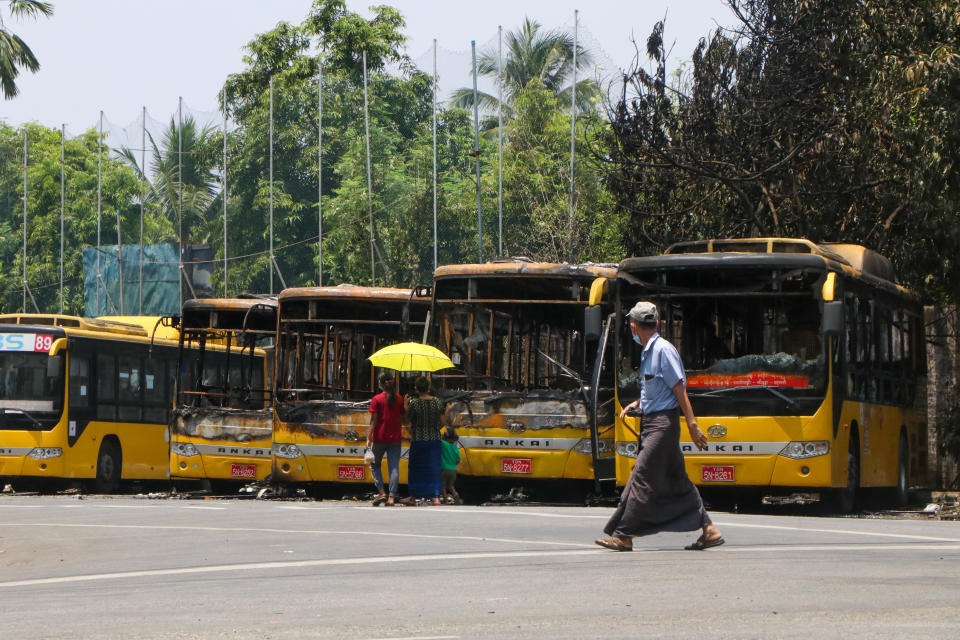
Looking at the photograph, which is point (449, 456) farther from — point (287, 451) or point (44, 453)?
point (44, 453)

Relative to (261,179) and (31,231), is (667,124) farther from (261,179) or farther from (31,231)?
(31,231)

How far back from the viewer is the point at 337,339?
73.0 feet

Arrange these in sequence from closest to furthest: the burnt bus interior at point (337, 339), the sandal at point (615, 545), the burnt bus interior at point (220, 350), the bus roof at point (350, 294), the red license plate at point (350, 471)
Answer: the sandal at point (615, 545), the red license plate at point (350, 471), the burnt bus interior at point (337, 339), the bus roof at point (350, 294), the burnt bus interior at point (220, 350)

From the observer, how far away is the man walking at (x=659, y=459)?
11.2 metres

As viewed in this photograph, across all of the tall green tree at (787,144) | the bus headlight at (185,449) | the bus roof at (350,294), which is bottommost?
the bus headlight at (185,449)

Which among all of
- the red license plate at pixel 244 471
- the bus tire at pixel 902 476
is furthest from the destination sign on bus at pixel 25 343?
the bus tire at pixel 902 476

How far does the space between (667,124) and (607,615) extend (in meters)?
23.1

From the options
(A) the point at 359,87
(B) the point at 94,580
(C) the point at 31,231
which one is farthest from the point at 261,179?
(B) the point at 94,580

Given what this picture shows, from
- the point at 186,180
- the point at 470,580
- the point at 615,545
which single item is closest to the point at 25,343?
the point at 615,545

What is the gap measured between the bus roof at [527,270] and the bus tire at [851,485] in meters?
3.63

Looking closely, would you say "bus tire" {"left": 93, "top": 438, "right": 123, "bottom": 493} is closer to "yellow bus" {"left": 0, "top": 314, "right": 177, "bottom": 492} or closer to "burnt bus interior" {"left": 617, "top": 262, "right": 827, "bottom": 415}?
"yellow bus" {"left": 0, "top": 314, "right": 177, "bottom": 492}

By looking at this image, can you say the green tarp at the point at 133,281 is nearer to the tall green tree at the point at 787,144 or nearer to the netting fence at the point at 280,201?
the netting fence at the point at 280,201

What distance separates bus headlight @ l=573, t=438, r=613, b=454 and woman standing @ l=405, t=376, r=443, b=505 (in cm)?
169

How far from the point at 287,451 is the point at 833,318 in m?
8.09
